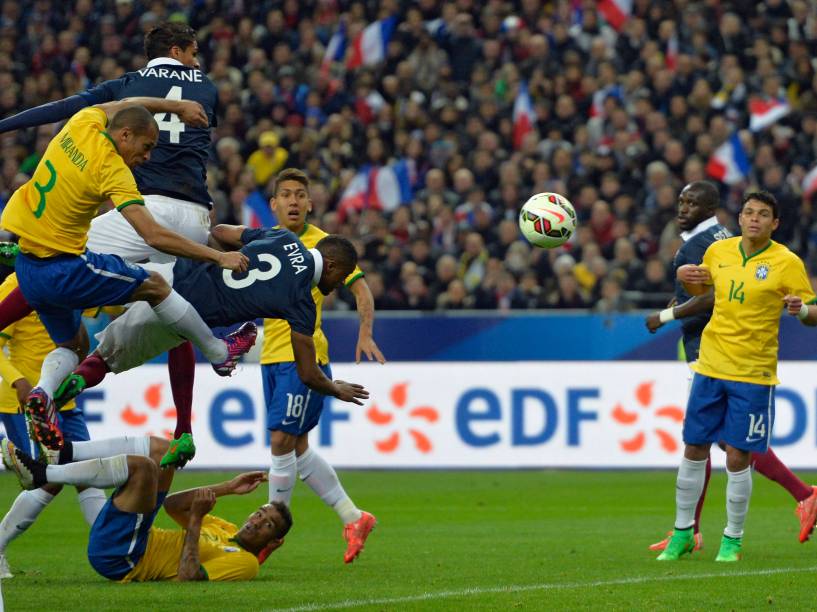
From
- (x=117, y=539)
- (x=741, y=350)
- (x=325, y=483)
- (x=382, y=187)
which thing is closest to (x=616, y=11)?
(x=382, y=187)

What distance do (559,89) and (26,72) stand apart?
26.4 ft

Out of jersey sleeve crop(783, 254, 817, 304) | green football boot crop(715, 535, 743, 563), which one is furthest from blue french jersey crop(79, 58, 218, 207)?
green football boot crop(715, 535, 743, 563)

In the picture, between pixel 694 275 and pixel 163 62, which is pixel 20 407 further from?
pixel 694 275

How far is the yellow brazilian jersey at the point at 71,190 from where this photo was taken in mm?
8383

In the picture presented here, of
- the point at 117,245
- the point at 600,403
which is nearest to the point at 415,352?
the point at 600,403

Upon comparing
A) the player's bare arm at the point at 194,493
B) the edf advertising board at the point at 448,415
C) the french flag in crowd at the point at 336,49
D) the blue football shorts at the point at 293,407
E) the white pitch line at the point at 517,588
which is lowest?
the edf advertising board at the point at 448,415

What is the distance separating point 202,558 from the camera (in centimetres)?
891

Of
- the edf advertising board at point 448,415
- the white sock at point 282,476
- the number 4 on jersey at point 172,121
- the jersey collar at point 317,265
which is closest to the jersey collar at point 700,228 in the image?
the jersey collar at point 317,265

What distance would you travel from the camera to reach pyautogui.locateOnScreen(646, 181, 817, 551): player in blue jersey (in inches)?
409

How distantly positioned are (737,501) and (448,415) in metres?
7.14

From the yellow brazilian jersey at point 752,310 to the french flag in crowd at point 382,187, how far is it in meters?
10.5

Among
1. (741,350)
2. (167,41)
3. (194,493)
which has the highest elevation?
(167,41)

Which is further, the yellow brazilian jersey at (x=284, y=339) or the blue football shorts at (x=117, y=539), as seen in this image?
the yellow brazilian jersey at (x=284, y=339)

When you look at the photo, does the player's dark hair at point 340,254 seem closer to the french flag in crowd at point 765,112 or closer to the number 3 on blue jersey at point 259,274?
the number 3 on blue jersey at point 259,274
